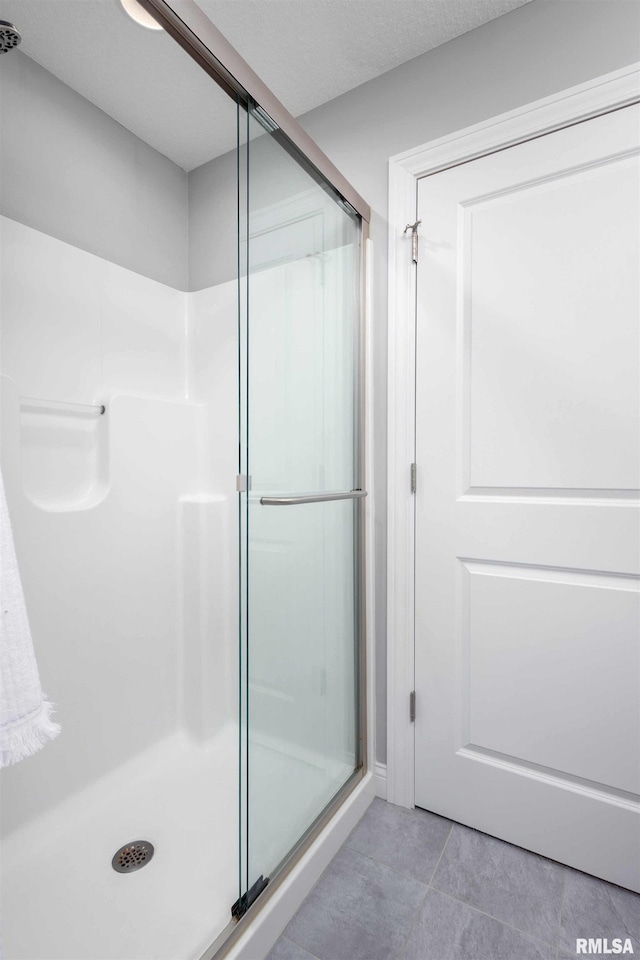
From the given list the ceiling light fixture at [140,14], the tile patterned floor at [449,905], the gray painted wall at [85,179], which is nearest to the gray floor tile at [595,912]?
the tile patterned floor at [449,905]

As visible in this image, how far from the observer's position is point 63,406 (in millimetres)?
1436

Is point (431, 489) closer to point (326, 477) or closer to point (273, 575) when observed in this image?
point (326, 477)

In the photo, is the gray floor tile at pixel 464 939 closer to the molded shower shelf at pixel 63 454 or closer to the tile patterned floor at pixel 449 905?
the tile patterned floor at pixel 449 905

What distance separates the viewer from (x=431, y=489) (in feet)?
4.86

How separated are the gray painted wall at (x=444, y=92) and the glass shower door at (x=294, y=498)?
0.30ft

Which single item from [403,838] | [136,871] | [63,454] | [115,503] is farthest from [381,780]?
[63,454]

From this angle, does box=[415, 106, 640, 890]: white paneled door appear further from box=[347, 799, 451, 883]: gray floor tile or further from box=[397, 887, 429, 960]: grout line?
box=[397, 887, 429, 960]: grout line

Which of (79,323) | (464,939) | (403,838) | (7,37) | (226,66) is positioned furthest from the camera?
(79,323)

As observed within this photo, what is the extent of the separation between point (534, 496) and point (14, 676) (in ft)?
4.02

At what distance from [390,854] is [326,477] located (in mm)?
1047

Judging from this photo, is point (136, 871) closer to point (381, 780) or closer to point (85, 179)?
point (381, 780)

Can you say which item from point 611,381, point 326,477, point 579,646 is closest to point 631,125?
point 611,381

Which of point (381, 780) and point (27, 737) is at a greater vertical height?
point (27, 737)

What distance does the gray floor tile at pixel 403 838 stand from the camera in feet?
4.28
